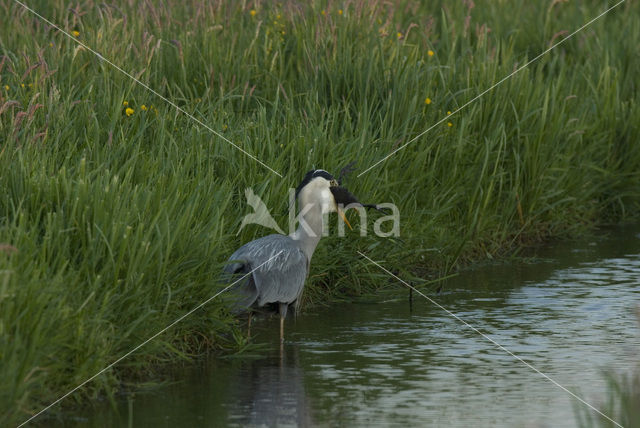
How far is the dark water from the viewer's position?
6.93 metres

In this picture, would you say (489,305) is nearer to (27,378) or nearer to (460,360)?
(460,360)

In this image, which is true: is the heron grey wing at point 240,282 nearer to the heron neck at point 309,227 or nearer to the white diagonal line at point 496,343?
the heron neck at point 309,227

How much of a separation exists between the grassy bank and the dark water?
37 cm

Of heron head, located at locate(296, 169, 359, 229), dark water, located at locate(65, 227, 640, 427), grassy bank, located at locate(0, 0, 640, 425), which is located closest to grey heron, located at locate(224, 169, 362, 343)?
heron head, located at locate(296, 169, 359, 229)

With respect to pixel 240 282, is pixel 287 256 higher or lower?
higher

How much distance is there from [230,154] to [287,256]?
1.62m

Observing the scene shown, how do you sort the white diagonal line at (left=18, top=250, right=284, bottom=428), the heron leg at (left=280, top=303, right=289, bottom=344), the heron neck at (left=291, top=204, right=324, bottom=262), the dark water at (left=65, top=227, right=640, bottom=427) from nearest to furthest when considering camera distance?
the white diagonal line at (left=18, top=250, right=284, bottom=428), the dark water at (left=65, top=227, right=640, bottom=427), the heron leg at (left=280, top=303, right=289, bottom=344), the heron neck at (left=291, top=204, right=324, bottom=262)

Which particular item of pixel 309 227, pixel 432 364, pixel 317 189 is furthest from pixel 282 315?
pixel 432 364

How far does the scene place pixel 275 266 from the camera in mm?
8305

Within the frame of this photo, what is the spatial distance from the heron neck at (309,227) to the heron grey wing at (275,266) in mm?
121

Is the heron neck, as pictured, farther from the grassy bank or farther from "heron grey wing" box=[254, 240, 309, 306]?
the grassy bank

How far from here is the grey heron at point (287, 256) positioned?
27.2 feet

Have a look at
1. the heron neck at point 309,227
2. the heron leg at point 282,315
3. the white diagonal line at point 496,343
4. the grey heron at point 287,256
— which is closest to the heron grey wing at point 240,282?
the grey heron at point 287,256

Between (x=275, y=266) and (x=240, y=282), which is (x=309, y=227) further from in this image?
(x=240, y=282)
